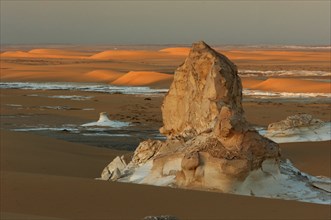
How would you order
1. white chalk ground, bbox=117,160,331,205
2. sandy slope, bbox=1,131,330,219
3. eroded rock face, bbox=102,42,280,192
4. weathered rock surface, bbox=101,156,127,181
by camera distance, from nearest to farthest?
sandy slope, bbox=1,131,330,219
eroded rock face, bbox=102,42,280,192
white chalk ground, bbox=117,160,331,205
weathered rock surface, bbox=101,156,127,181

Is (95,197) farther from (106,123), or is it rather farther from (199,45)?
(106,123)

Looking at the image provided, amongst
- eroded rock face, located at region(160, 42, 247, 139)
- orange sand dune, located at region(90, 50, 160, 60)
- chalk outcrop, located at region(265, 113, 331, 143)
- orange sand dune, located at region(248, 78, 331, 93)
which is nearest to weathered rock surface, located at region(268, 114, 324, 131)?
chalk outcrop, located at region(265, 113, 331, 143)

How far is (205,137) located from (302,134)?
9.58 metres

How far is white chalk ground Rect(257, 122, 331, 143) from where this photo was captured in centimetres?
1839

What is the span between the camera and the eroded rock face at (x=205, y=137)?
917cm

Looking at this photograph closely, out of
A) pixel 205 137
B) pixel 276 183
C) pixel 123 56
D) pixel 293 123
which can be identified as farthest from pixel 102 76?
pixel 123 56

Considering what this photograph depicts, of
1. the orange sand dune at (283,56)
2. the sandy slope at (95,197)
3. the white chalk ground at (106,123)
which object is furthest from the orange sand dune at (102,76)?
the orange sand dune at (283,56)

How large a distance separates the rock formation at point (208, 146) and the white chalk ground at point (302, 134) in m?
6.90

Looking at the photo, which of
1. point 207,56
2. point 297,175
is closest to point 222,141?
point 297,175

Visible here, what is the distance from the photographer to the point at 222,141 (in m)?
9.38

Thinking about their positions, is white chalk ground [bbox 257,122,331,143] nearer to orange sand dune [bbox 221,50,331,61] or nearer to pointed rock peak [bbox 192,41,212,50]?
pointed rock peak [bbox 192,41,212,50]

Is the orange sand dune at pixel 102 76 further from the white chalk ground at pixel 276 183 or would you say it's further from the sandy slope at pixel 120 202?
the sandy slope at pixel 120 202

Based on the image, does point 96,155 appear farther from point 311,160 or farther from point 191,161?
point 191,161

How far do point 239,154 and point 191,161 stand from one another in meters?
0.69
